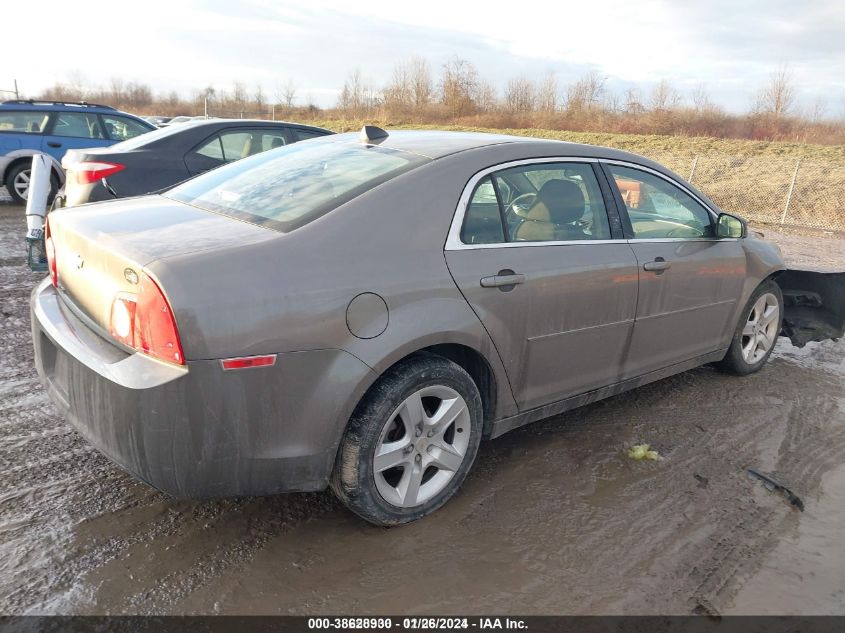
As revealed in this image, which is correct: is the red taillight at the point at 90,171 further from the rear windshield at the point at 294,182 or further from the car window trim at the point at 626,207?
the car window trim at the point at 626,207

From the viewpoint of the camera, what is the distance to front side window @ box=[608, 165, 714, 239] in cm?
369

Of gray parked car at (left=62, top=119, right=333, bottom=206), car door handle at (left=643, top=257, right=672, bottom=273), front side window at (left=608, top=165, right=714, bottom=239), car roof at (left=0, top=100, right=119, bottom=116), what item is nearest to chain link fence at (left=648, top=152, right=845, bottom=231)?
front side window at (left=608, top=165, right=714, bottom=239)

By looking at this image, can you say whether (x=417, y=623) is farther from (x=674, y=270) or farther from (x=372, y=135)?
(x=674, y=270)

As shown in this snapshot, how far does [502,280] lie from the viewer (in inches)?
114

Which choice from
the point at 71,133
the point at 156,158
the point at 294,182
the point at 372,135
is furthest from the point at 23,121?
the point at 294,182

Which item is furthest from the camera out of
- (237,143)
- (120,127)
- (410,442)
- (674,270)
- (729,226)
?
(120,127)

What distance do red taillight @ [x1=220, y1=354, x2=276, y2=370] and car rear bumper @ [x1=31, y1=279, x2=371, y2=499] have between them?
0.02 m

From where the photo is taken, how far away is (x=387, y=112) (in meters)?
51.8

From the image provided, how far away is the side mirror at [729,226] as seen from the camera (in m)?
4.16

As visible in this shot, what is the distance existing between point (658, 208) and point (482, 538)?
238cm

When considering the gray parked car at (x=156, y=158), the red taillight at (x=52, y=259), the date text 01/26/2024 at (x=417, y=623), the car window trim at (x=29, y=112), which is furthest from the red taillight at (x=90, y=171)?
the car window trim at (x=29, y=112)

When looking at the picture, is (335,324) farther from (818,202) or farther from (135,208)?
(818,202)

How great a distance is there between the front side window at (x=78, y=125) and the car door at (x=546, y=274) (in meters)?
9.66

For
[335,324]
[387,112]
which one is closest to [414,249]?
[335,324]
